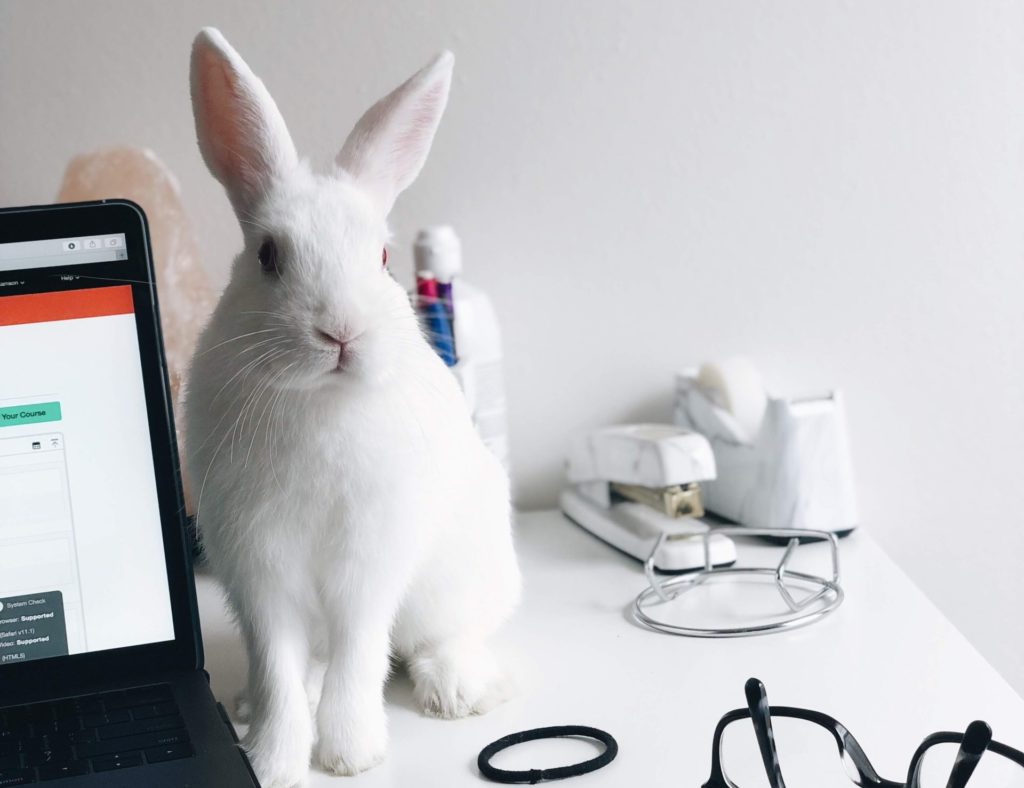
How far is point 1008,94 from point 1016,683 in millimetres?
621

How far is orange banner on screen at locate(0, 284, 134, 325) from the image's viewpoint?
2.24ft

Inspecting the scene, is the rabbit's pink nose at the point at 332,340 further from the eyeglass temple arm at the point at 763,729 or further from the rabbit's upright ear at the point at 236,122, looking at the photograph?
the eyeglass temple arm at the point at 763,729

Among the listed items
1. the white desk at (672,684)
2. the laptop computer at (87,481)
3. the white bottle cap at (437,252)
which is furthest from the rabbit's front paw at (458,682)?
the white bottle cap at (437,252)

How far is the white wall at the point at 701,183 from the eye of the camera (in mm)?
1087

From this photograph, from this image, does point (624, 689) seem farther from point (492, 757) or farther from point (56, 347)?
point (56, 347)

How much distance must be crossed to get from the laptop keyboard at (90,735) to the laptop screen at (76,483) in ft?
0.11

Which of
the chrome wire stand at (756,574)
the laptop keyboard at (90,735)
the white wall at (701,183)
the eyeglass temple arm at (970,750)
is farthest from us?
the white wall at (701,183)

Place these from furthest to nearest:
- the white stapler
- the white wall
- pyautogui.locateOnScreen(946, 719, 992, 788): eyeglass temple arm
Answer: the white wall, the white stapler, pyautogui.locateOnScreen(946, 719, 992, 788): eyeglass temple arm

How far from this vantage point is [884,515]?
1.21m

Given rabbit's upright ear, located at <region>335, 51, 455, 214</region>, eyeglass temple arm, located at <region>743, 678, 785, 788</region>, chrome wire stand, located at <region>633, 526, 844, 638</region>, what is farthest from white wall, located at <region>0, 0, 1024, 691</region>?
eyeglass temple arm, located at <region>743, 678, 785, 788</region>

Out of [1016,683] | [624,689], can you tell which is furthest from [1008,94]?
[624,689]

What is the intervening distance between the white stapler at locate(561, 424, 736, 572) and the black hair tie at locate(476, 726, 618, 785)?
30cm

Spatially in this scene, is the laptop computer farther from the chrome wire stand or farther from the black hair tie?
the chrome wire stand

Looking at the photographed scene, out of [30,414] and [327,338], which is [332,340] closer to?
[327,338]
